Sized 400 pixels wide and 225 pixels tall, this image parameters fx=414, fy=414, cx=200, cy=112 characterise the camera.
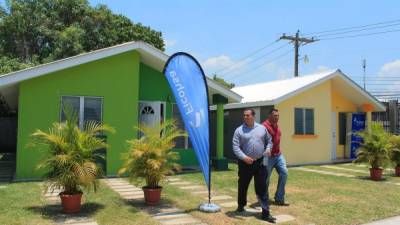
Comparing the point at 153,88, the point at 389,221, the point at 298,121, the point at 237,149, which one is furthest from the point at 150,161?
the point at 298,121

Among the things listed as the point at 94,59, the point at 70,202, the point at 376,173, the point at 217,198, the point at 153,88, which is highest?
the point at 94,59

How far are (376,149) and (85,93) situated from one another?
8605mm

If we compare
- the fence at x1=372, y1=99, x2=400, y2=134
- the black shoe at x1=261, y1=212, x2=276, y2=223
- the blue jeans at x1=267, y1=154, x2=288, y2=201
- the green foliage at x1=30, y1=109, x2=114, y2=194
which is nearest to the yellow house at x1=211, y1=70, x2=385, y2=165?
the fence at x1=372, y1=99, x2=400, y2=134

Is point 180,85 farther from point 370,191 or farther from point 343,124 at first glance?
point 343,124

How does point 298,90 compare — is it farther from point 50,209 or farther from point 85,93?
point 50,209

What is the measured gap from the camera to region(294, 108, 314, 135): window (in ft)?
56.3

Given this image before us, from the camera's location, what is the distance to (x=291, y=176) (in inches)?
502

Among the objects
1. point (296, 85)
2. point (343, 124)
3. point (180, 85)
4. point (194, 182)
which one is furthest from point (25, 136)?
point (343, 124)

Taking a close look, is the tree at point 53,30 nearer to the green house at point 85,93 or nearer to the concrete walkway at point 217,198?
the green house at point 85,93

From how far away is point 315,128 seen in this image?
57.9 ft

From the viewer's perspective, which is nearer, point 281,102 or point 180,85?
point 180,85

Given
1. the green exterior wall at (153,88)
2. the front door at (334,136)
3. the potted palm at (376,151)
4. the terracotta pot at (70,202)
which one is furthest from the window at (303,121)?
the terracotta pot at (70,202)

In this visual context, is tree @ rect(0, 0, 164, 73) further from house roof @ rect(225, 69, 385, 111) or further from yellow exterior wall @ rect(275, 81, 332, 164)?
yellow exterior wall @ rect(275, 81, 332, 164)

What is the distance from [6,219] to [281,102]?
1172 cm
